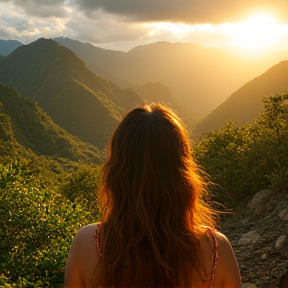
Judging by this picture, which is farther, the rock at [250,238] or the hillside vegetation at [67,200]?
the rock at [250,238]

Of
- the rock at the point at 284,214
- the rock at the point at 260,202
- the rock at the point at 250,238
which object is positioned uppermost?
the rock at the point at 284,214

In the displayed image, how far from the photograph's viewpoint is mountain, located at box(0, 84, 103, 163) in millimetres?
102438

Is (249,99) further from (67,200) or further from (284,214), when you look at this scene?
(284,214)

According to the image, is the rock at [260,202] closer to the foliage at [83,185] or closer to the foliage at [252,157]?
the foliage at [252,157]

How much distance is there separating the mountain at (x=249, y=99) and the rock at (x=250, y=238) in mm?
99270

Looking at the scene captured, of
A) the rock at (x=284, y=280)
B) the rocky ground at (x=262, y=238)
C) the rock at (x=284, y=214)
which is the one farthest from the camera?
A: the rock at (x=284, y=214)

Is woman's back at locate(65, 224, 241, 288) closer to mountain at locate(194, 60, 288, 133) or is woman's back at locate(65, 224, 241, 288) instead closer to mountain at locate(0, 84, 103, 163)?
mountain at locate(0, 84, 103, 163)

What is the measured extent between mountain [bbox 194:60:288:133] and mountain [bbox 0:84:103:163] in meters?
34.3

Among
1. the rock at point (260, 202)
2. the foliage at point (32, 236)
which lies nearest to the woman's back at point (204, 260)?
the foliage at point (32, 236)

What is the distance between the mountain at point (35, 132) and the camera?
102438 mm

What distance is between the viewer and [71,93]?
504 feet

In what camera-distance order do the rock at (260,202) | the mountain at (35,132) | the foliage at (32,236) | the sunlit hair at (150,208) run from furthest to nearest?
the mountain at (35,132)
the rock at (260,202)
the foliage at (32,236)
the sunlit hair at (150,208)

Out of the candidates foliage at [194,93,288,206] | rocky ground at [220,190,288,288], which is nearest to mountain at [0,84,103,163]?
foliage at [194,93,288,206]

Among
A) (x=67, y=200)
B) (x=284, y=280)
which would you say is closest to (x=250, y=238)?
(x=284, y=280)
